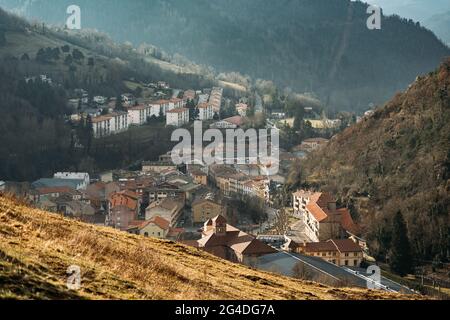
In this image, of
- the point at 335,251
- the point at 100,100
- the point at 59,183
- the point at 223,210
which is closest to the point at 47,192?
the point at 59,183

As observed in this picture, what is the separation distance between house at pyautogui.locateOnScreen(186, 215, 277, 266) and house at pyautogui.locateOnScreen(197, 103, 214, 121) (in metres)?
35.0

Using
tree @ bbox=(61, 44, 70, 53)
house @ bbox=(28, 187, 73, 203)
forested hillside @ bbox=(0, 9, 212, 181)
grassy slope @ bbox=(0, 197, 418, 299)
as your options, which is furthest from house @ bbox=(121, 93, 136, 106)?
grassy slope @ bbox=(0, 197, 418, 299)

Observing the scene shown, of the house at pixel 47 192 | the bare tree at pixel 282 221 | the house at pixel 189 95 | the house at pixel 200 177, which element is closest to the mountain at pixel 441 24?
the house at pixel 189 95

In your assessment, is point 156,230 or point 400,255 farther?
point 156,230

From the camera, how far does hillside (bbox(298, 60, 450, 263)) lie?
83.2 ft

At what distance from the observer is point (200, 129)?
175 ft

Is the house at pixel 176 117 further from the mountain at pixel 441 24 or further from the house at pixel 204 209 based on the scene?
the mountain at pixel 441 24

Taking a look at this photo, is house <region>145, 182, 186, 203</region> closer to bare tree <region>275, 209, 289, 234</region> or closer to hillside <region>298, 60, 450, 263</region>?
bare tree <region>275, 209, 289, 234</region>

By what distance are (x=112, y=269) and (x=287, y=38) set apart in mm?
130747

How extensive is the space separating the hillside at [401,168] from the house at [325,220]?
1.13m

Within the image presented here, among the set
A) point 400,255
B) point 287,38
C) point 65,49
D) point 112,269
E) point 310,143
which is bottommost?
point 400,255

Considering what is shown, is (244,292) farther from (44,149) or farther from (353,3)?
(353,3)

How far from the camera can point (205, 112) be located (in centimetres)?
5834

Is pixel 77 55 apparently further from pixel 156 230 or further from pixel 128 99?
pixel 156 230
